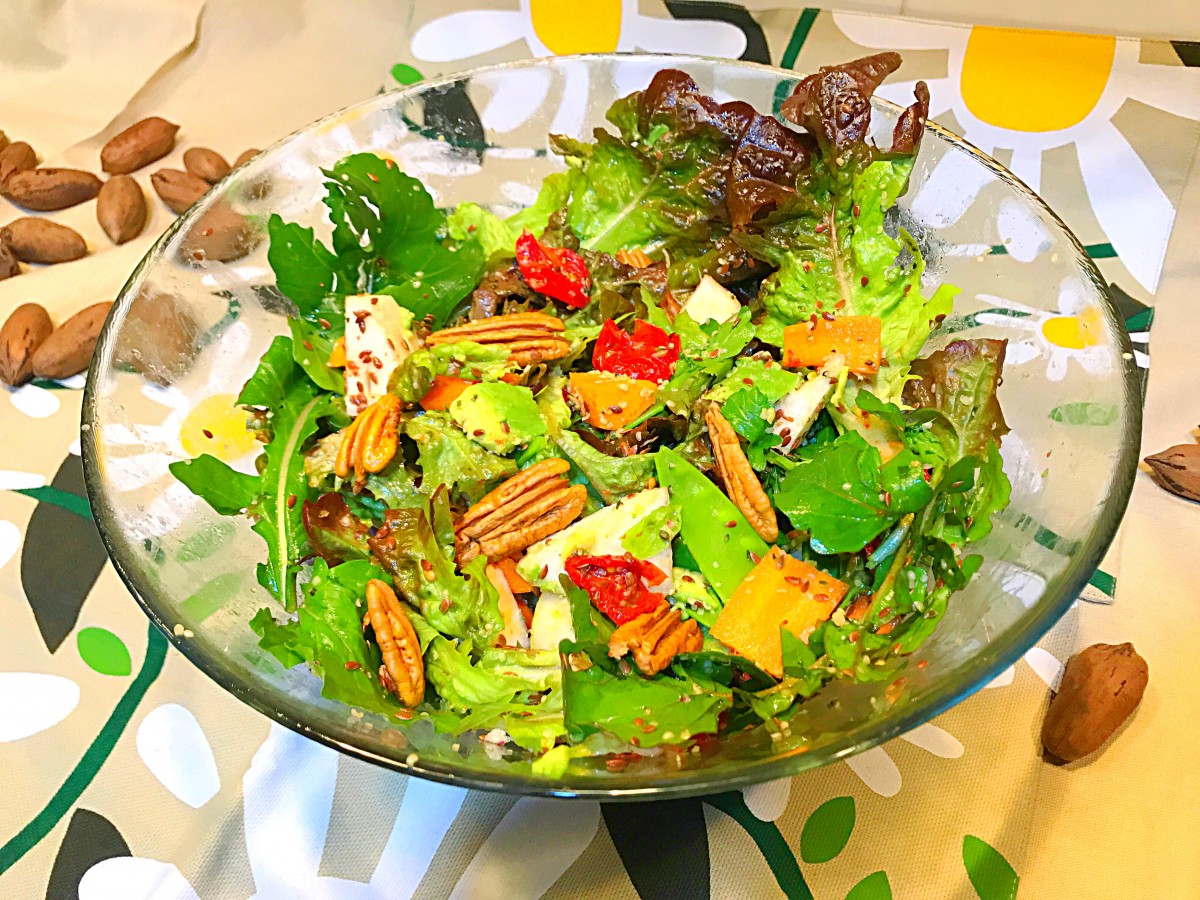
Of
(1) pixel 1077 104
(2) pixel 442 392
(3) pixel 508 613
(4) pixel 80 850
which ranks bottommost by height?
(4) pixel 80 850

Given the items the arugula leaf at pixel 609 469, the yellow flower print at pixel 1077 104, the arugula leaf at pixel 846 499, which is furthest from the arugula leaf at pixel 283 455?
the yellow flower print at pixel 1077 104

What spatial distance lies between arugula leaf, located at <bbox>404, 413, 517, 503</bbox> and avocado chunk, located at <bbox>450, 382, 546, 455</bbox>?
2 centimetres

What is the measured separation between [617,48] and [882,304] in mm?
1090

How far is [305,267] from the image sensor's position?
1.24m

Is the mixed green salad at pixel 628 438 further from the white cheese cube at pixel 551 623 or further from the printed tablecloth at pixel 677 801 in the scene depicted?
the printed tablecloth at pixel 677 801

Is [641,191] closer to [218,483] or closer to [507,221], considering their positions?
[507,221]

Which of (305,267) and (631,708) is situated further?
(305,267)

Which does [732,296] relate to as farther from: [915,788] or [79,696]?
[79,696]

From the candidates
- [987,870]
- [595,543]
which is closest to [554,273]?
[595,543]

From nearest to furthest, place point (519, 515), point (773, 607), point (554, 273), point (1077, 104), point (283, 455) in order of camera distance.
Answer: point (773, 607) → point (519, 515) → point (283, 455) → point (554, 273) → point (1077, 104)

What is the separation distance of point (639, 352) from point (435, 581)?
40 cm

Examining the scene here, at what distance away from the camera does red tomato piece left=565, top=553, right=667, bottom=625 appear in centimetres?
94

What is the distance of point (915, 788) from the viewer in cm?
99

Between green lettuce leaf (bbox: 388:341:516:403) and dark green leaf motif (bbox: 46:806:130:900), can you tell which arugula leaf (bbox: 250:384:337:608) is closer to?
green lettuce leaf (bbox: 388:341:516:403)
